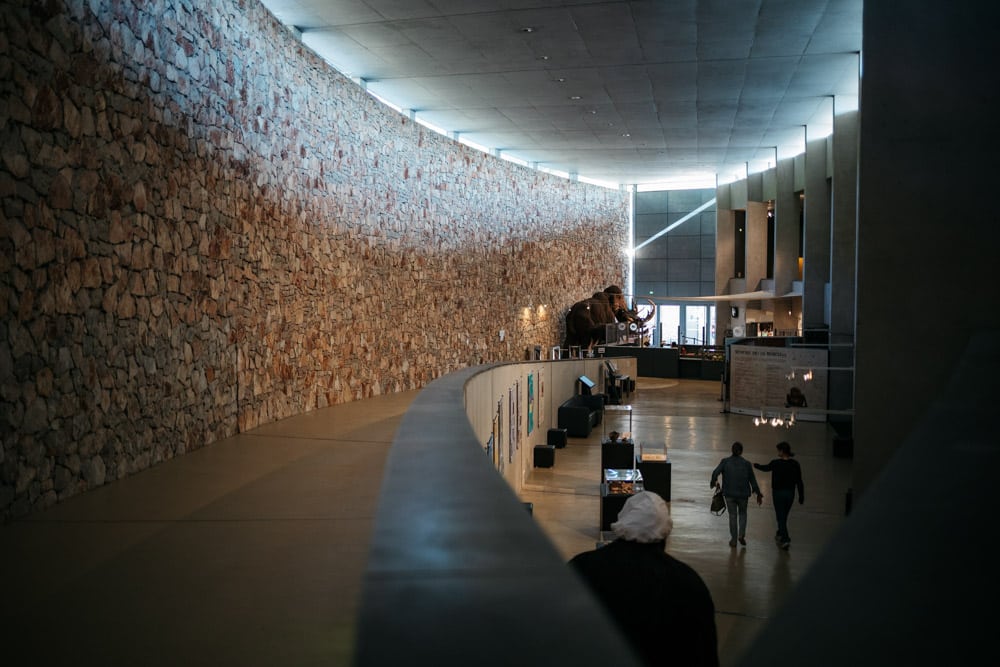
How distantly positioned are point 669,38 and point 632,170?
17212 mm

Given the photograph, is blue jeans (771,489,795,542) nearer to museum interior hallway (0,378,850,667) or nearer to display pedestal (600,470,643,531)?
museum interior hallway (0,378,850,667)

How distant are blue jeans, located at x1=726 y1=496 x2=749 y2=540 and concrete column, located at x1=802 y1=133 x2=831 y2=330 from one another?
15.9 m

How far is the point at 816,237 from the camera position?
82.7ft

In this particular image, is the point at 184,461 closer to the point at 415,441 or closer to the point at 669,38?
the point at 415,441

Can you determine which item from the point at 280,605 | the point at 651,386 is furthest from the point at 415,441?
the point at 651,386

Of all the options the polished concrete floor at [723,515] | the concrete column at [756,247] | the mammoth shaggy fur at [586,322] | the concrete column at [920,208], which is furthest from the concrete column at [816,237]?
the concrete column at [920,208]

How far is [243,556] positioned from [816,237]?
23762 millimetres

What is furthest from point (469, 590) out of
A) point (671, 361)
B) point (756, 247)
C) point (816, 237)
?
point (756, 247)

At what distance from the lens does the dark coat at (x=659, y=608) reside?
100 inches

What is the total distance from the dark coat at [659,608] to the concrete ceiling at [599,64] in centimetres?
1182

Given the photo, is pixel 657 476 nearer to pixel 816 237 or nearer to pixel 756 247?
pixel 816 237

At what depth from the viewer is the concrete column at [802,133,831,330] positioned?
2506 centimetres

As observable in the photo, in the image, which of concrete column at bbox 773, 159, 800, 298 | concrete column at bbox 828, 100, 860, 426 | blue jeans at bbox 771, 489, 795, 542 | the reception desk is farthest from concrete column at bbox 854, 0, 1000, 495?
the reception desk

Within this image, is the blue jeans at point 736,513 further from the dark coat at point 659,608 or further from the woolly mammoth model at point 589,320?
the woolly mammoth model at point 589,320
